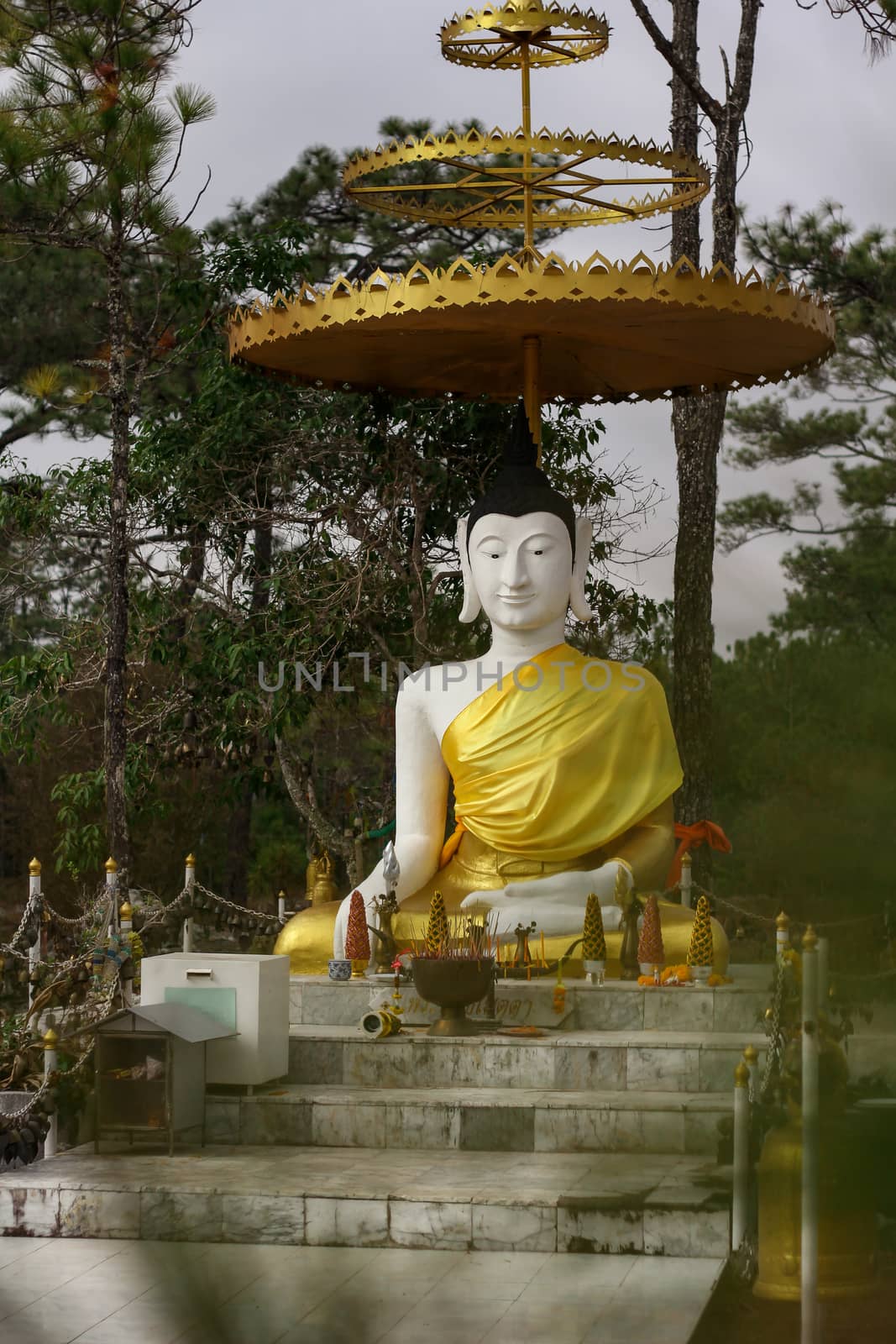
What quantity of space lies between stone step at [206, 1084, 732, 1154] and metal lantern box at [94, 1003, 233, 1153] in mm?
223

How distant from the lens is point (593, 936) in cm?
661

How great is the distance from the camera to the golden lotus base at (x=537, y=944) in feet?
22.1

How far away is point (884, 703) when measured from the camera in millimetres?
571

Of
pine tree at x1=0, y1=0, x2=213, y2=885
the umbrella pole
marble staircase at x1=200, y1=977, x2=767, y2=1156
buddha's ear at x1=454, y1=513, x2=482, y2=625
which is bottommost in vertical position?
Result: marble staircase at x1=200, y1=977, x2=767, y2=1156

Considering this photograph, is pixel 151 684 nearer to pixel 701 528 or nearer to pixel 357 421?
pixel 357 421

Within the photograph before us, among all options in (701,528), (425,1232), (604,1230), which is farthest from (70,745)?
(604,1230)

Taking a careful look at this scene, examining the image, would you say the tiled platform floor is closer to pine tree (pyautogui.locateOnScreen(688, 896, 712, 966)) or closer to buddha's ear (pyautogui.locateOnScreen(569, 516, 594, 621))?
pine tree (pyautogui.locateOnScreen(688, 896, 712, 966))

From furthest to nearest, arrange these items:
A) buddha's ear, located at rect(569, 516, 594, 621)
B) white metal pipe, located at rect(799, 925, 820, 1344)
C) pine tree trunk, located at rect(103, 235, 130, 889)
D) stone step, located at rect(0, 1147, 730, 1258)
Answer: pine tree trunk, located at rect(103, 235, 130, 889) → buddha's ear, located at rect(569, 516, 594, 621) → stone step, located at rect(0, 1147, 730, 1258) → white metal pipe, located at rect(799, 925, 820, 1344)

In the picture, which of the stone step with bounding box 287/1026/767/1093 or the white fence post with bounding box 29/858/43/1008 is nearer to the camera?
the stone step with bounding box 287/1026/767/1093

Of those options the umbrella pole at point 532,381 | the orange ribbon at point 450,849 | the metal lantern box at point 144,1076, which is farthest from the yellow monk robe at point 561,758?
the metal lantern box at point 144,1076

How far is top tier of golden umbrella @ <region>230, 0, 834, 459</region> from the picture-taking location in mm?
6457

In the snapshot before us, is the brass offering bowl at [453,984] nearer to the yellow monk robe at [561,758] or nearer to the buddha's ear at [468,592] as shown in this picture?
the yellow monk robe at [561,758]

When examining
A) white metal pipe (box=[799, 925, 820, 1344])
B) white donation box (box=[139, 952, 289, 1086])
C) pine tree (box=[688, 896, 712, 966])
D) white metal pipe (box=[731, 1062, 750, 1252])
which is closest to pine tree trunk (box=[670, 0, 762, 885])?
pine tree (box=[688, 896, 712, 966])

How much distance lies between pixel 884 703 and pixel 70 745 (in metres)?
12.7
